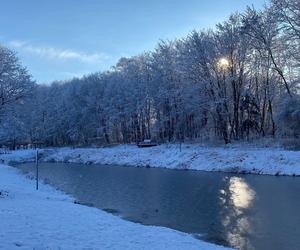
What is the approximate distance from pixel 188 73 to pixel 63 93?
54771 millimetres

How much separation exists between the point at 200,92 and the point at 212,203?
42.3m

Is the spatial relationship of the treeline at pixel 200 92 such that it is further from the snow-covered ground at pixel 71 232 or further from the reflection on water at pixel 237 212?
the snow-covered ground at pixel 71 232

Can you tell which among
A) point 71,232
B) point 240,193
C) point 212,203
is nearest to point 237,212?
point 212,203

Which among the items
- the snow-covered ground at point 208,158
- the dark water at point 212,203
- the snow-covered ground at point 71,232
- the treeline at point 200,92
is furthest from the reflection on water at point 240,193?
the treeline at point 200,92

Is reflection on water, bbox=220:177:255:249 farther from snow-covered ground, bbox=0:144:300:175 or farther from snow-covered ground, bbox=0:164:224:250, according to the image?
snow-covered ground, bbox=0:144:300:175

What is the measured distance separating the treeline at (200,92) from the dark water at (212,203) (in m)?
15.9

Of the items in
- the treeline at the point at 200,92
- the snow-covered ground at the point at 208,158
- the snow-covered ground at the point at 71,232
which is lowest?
the snow-covered ground at the point at 71,232

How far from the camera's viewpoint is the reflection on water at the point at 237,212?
18.8 m

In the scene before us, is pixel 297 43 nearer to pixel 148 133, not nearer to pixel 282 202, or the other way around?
pixel 282 202

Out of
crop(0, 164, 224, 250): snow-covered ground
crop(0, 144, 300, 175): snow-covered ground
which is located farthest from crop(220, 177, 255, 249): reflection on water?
crop(0, 144, 300, 175): snow-covered ground

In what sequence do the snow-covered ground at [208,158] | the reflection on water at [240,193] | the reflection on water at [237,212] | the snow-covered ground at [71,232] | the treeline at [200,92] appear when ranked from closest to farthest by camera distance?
the snow-covered ground at [71,232] → the reflection on water at [237,212] → the reflection on water at [240,193] → the snow-covered ground at [208,158] → the treeline at [200,92]

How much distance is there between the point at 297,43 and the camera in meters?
50.6

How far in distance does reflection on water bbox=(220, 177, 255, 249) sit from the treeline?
58.8 feet

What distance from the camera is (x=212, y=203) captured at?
28.2m
